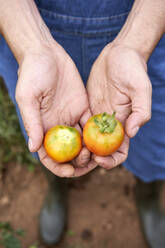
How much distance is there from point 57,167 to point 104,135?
16.4 inches

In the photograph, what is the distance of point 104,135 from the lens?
6.07 feet

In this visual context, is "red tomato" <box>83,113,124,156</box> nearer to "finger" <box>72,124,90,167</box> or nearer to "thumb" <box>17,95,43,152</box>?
"finger" <box>72,124,90,167</box>

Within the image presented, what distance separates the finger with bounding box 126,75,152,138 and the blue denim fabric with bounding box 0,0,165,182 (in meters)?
0.39

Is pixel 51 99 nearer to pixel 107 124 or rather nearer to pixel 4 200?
pixel 107 124

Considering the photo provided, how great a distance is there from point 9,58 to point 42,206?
199 cm

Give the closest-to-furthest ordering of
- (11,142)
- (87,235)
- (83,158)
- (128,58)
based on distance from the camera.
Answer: (83,158)
(128,58)
(87,235)
(11,142)

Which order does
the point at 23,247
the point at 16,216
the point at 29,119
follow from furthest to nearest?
the point at 16,216 < the point at 23,247 < the point at 29,119

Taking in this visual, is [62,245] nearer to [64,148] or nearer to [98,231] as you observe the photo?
[98,231]

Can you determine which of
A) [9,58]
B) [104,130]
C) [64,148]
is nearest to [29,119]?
[64,148]

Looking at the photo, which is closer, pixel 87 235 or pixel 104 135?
pixel 104 135

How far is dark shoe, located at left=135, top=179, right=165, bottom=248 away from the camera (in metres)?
3.19

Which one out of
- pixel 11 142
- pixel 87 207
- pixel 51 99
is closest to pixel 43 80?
pixel 51 99

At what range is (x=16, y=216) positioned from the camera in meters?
3.37

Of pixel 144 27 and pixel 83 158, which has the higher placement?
pixel 144 27
